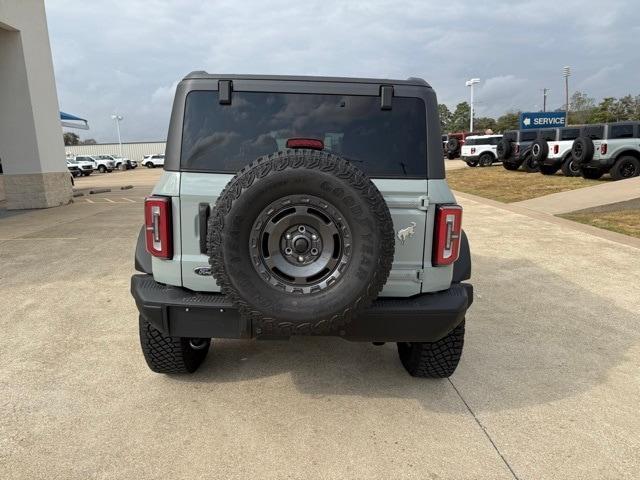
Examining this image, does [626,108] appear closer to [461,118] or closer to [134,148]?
[461,118]

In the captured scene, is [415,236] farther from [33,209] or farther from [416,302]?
[33,209]

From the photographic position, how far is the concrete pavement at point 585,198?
37.2 feet

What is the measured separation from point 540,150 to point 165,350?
19.0 meters

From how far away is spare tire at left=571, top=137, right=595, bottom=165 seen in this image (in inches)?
615

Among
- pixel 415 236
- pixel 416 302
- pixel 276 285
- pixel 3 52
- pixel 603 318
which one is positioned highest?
pixel 3 52

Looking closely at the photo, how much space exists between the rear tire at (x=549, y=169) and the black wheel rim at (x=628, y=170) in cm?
311

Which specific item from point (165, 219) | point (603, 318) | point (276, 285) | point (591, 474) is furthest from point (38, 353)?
point (603, 318)

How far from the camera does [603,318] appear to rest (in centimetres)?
443

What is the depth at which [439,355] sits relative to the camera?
122 inches

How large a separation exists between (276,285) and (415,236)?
0.90 m

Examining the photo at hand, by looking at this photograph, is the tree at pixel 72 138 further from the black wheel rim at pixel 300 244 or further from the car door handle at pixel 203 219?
the black wheel rim at pixel 300 244

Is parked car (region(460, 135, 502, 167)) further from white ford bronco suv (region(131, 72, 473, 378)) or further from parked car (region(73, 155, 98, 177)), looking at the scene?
parked car (region(73, 155, 98, 177))

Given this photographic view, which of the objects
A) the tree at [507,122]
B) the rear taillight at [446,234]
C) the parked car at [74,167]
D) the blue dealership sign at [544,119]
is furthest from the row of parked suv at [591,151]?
the tree at [507,122]

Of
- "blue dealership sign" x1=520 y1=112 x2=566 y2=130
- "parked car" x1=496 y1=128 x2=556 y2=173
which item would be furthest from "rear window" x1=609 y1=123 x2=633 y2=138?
"blue dealership sign" x1=520 y1=112 x2=566 y2=130
